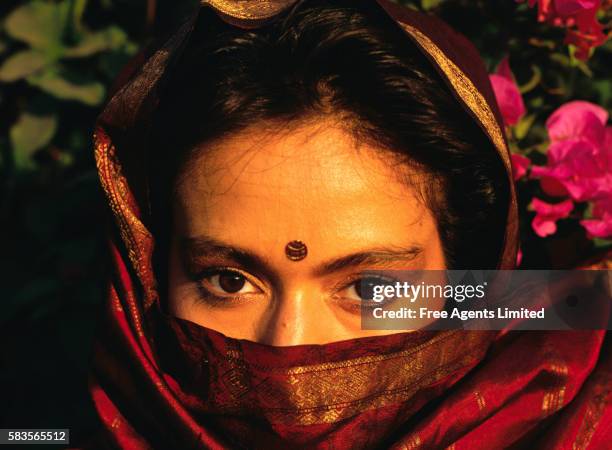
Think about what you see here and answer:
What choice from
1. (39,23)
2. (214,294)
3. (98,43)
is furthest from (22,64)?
(214,294)

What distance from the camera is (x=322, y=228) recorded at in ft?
5.20

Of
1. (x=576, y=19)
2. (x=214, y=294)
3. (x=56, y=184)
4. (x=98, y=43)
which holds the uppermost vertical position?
(x=576, y=19)

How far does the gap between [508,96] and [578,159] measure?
263 mm

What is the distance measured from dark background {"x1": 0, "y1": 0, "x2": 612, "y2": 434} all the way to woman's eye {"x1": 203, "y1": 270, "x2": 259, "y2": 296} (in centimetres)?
91

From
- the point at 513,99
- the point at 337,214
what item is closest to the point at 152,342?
the point at 337,214

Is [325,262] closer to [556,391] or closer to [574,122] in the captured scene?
[556,391]

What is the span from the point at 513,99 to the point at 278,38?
0.67 m

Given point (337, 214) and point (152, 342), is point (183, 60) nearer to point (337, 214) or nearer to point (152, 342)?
point (337, 214)

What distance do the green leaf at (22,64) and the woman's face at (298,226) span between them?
3.63 ft

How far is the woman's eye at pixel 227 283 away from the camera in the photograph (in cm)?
168

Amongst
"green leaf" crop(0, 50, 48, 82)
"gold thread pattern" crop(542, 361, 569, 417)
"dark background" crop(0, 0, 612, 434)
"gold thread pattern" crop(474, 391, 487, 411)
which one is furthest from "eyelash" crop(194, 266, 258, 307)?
"green leaf" crop(0, 50, 48, 82)

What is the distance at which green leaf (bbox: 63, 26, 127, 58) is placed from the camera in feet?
8.42

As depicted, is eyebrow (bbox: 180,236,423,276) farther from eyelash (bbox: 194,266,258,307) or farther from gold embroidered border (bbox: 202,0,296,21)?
gold embroidered border (bbox: 202,0,296,21)

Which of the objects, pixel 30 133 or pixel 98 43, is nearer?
pixel 98 43
